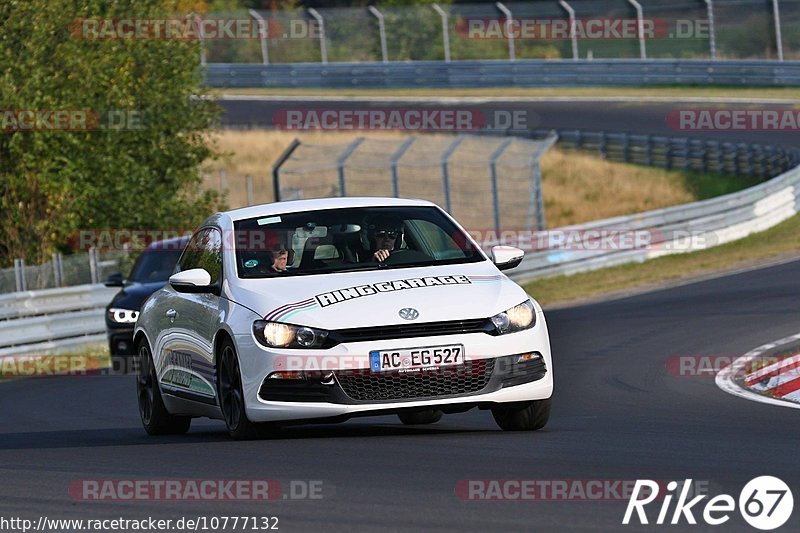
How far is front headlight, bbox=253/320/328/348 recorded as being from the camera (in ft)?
30.3

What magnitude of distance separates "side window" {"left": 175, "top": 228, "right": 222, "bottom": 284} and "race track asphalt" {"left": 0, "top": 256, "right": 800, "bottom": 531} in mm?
1108

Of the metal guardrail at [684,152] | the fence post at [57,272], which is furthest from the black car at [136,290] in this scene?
the metal guardrail at [684,152]

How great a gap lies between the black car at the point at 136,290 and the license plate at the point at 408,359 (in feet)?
34.5

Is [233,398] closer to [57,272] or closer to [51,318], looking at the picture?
[51,318]

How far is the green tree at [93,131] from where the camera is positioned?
84.7ft

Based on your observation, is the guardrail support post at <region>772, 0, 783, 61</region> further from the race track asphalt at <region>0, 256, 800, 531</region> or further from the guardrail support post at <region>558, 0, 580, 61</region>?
the race track asphalt at <region>0, 256, 800, 531</region>

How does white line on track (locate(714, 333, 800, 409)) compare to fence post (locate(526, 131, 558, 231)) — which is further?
fence post (locate(526, 131, 558, 231))

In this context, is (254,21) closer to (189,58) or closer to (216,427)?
(189,58)

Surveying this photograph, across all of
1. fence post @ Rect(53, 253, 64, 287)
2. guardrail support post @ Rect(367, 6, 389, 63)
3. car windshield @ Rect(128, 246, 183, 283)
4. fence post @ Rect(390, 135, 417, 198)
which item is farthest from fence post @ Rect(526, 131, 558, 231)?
guardrail support post @ Rect(367, 6, 389, 63)

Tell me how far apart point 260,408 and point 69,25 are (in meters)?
18.5

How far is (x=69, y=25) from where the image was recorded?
26672 mm

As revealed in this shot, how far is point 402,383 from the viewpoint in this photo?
362 inches

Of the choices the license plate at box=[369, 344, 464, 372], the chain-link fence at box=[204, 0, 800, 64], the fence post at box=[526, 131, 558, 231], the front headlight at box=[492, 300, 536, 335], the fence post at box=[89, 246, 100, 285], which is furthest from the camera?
the chain-link fence at box=[204, 0, 800, 64]

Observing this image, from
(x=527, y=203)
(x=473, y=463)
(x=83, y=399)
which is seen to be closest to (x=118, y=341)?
(x=83, y=399)
